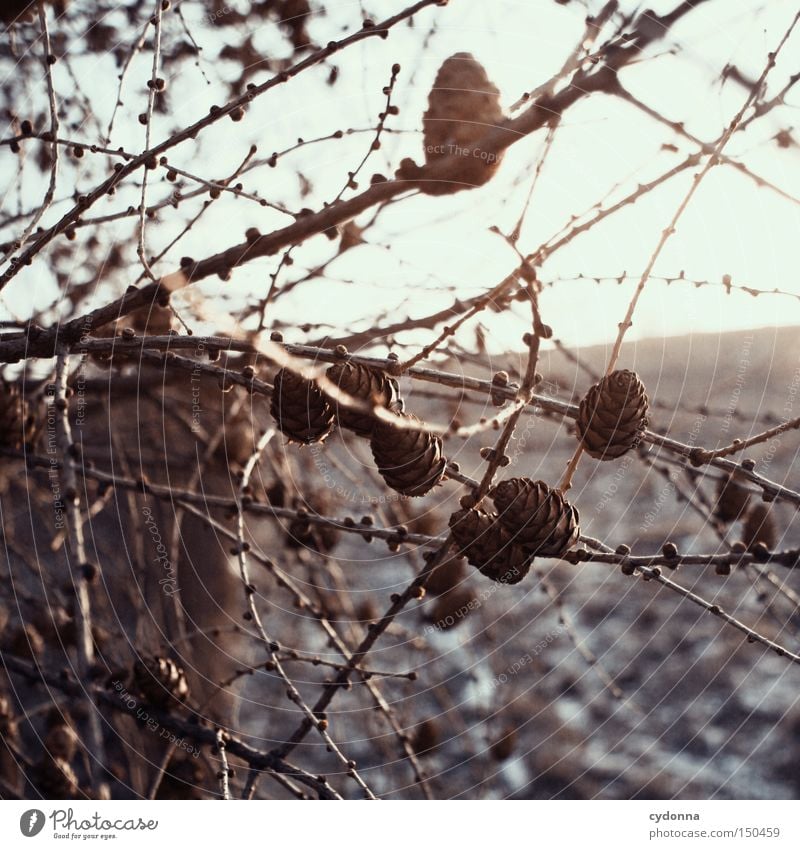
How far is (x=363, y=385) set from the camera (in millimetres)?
501

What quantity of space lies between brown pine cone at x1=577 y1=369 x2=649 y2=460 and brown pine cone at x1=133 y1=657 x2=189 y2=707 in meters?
0.40

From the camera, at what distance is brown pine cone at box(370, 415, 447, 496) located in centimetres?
50

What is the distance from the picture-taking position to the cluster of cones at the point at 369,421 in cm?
50

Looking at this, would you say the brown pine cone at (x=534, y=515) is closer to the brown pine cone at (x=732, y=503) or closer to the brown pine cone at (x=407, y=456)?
the brown pine cone at (x=407, y=456)

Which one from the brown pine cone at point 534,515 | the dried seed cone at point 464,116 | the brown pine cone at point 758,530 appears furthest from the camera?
the brown pine cone at point 758,530

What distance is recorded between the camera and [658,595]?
165 cm

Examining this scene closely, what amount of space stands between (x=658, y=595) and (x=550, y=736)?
1.29ft

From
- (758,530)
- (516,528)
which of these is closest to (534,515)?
(516,528)

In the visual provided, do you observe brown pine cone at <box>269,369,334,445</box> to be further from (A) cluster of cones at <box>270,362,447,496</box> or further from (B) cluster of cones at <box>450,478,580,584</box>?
(B) cluster of cones at <box>450,478,580,584</box>
